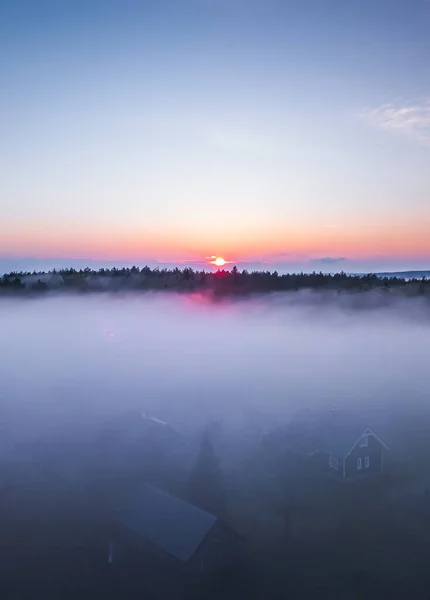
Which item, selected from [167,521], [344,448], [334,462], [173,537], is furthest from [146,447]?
[344,448]

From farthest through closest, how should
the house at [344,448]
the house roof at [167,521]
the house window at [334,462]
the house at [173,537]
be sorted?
the house window at [334,462]
the house at [344,448]
the house roof at [167,521]
the house at [173,537]

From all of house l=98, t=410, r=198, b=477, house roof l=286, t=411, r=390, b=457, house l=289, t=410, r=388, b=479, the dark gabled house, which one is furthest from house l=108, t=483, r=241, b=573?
house roof l=286, t=411, r=390, b=457

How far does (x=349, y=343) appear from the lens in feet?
522

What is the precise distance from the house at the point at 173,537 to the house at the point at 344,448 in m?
11.0

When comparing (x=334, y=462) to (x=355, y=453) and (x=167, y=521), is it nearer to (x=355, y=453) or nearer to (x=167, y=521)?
(x=355, y=453)

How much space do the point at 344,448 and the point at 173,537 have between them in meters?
14.5

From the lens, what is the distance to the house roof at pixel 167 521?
2431 centimetres

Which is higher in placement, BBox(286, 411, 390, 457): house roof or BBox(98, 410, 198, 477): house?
BBox(286, 411, 390, 457): house roof

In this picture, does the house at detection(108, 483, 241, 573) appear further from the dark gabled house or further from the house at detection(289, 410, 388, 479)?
the house at detection(289, 410, 388, 479)

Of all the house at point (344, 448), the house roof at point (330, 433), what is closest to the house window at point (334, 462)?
Answer: the house at point (344, 448)

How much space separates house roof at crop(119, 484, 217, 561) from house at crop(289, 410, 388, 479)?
1232cm

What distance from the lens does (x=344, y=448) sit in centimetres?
3347

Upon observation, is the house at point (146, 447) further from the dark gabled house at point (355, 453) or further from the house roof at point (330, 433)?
the dark gabled house at point (355, 453)

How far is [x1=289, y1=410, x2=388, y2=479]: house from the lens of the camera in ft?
110
